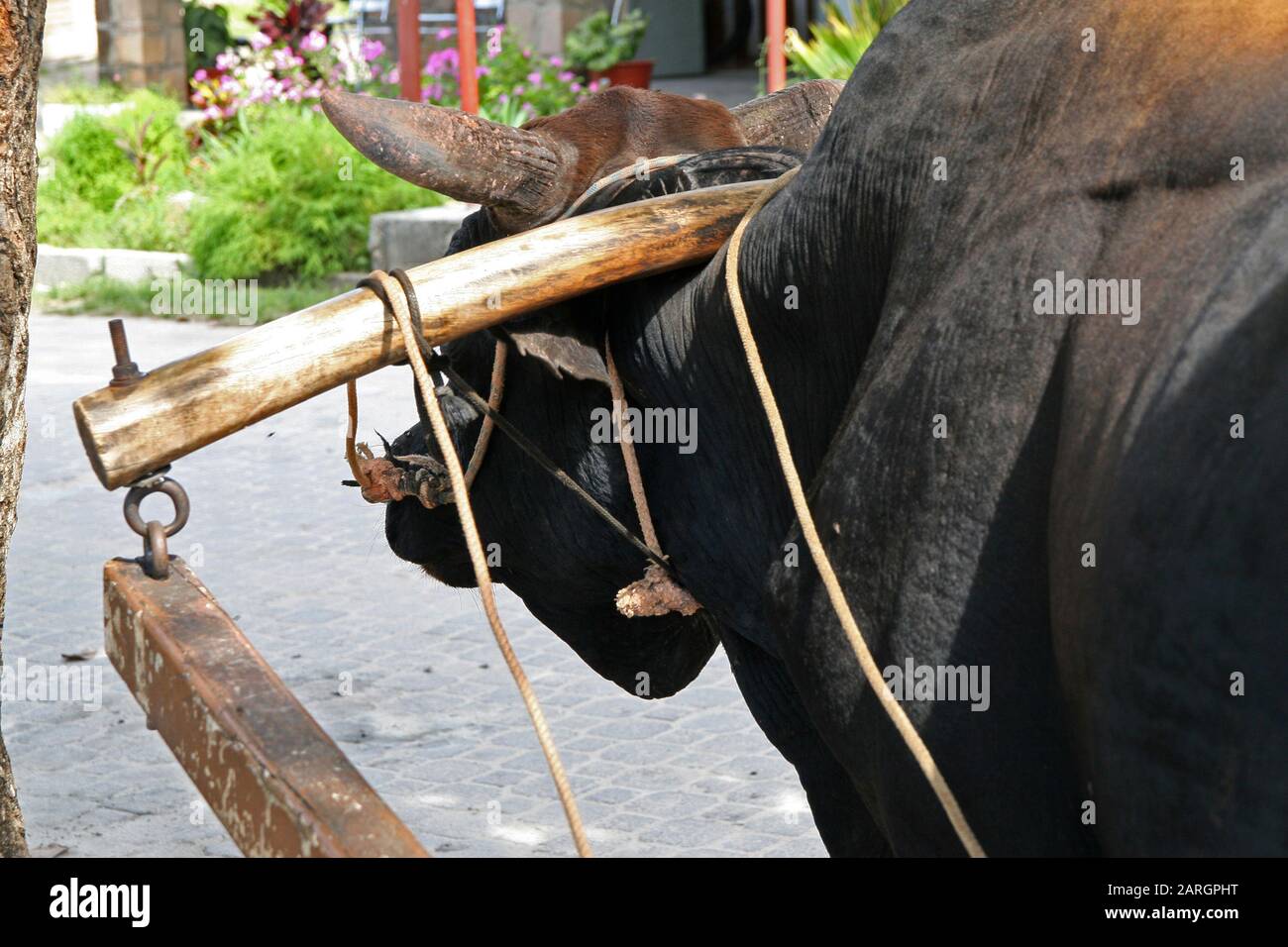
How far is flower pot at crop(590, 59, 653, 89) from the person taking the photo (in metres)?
13.7

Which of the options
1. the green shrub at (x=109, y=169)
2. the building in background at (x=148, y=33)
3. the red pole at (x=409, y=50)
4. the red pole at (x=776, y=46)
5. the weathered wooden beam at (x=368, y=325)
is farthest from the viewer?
the building in background at (x=148, y=33)

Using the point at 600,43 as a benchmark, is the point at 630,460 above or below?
below

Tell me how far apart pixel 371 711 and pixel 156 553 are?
11.3 ft

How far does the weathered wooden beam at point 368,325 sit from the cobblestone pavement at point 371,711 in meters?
1.15

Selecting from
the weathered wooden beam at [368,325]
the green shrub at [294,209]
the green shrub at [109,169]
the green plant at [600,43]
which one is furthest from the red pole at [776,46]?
the weathered wooden beam at [368,325]

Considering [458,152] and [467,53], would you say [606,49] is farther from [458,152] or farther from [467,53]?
[458,152]

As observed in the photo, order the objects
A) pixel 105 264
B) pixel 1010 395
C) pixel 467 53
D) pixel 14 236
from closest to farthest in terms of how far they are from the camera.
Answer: pixel 1010 395 < pixel 14 236 < pixel 467 53 < pixel 105 264

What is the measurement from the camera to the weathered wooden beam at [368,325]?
2021 mm

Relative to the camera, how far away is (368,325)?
7.12 ft

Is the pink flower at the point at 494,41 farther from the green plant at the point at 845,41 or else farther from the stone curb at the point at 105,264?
the stone curb at the point at 105,264

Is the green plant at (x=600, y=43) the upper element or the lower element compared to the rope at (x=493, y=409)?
upper

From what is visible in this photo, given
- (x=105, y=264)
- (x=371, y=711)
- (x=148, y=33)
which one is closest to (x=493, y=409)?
(x=371, y=711)
